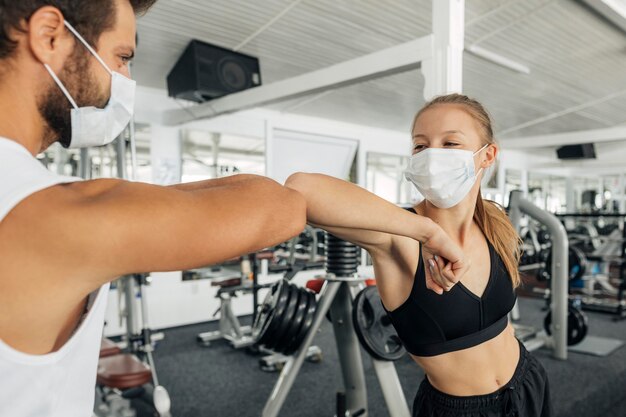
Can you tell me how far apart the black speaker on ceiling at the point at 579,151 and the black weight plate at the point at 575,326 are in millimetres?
5459

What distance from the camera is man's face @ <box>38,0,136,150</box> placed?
0.56m

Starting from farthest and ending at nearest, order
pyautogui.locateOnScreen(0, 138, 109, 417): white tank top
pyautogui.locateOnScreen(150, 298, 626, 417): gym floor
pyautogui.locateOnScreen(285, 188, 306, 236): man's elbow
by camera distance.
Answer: pyautogui.locateOnScreen(150, 298, 626, 417): gym floor < pyautogui.locateOnScreen(285, 188, 306, 236): man's elbow < pyautogui.locateOnScreen(0, 138, 109, 417): white tank top

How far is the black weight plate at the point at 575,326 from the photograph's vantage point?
12.5 feet

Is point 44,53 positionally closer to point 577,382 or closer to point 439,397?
point 439,397

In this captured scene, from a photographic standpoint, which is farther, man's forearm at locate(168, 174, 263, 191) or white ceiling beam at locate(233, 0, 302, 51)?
white ceiling beam at locate(233, 0, 302, 51)

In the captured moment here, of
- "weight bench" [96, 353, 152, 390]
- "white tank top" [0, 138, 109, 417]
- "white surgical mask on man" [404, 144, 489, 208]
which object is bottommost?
"weight bench" [96, 353, 152, 390]

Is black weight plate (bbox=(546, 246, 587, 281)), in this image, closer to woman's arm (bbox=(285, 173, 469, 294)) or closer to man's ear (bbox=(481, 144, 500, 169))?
man's ear (bbox=(481, 144, 500, 169))

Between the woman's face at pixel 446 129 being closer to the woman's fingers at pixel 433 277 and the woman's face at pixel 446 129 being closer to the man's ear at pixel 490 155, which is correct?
the man's ear at pixel 490 155

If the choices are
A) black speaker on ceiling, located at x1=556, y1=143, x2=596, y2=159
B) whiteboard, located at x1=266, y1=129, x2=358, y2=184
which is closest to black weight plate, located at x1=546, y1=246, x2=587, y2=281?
whiteboard, located at x1=266, y1=129, x2=358, y2=184

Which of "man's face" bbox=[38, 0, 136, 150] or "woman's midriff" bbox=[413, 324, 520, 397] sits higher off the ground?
"man's face" bbox=[38, 0, 136, 150]

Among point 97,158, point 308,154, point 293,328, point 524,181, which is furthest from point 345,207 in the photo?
point 524,181

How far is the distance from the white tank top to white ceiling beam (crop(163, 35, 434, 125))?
6.98ft

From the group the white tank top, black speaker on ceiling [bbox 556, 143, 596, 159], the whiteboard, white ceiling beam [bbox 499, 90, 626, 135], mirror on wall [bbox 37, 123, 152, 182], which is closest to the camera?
the white tank top

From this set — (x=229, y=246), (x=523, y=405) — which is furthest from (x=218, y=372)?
(x=229, y=246)
